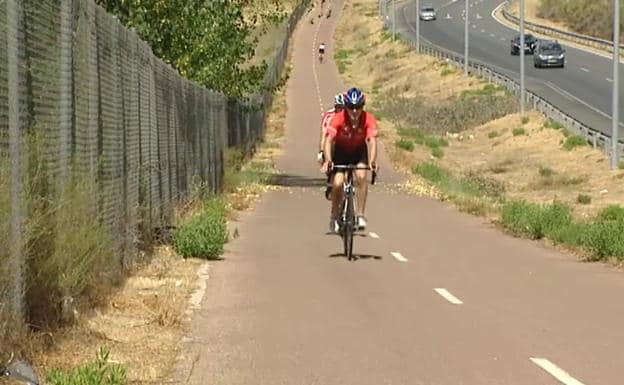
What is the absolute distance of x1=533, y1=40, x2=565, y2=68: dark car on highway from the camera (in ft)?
265

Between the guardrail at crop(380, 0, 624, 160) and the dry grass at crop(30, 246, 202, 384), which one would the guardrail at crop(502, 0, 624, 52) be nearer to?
the guardrail at crop(380, 0, 624, 160)

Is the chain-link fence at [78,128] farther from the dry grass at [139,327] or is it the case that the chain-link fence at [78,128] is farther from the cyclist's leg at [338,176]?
the cyclist's leg at [338,176]

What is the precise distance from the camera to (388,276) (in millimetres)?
15383

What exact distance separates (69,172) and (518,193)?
1170 inches

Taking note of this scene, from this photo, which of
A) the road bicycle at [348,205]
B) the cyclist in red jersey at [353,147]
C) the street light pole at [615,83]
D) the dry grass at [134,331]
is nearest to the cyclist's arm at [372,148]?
the cyclist in red jersey at [353,147]

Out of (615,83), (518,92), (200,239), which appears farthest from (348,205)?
(518,92)

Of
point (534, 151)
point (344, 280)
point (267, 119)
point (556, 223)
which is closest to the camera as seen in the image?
point (344, 280)

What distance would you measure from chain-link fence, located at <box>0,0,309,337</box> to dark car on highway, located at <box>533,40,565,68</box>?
63.2 meters

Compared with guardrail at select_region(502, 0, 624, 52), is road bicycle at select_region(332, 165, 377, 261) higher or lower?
lower

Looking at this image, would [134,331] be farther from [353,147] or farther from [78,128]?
[353,147]

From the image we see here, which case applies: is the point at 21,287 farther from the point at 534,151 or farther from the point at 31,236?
the point at 534,151

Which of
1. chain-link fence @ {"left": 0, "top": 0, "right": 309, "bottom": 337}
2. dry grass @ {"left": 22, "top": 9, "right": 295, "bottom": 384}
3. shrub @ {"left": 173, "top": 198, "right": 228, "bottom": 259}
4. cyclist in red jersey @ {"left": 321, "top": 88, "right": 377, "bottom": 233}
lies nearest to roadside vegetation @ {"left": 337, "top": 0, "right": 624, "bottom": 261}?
cyclist in red jersey @ {"left": 321, "top": 88, "right": 377, "bottom": 233}

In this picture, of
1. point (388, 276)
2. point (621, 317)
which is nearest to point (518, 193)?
point (388, 276)

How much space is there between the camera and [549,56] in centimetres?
8056
